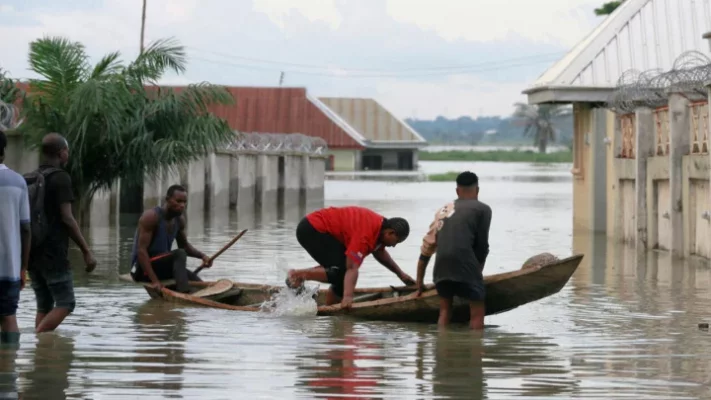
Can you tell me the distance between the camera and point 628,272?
20844mm

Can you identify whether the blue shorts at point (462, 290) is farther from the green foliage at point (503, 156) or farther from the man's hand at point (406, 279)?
the green foliage at point (503, 156)

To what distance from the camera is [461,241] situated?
1288 cm

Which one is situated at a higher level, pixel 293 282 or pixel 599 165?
pixel 599 165

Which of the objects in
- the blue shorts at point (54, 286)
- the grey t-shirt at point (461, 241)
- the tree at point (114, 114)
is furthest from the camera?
the tree at point (114, 114)

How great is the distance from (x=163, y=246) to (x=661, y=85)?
38.1ft

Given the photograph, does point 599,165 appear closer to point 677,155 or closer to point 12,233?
point 677,155

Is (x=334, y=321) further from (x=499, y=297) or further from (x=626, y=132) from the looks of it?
(x=626, y=132)

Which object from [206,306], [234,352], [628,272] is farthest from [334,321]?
[628,272]

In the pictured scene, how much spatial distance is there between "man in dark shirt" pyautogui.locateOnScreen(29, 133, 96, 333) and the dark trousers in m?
3.70

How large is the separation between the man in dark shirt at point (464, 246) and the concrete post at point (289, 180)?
3530cm

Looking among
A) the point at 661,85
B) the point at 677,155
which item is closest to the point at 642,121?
the point at 661,85

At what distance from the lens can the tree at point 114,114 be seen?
2762cm

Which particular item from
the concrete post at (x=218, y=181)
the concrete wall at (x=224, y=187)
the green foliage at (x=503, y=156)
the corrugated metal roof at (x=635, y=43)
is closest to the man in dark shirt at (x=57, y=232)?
the concrete wall at (x=224, y=187)

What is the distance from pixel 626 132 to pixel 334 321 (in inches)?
586
